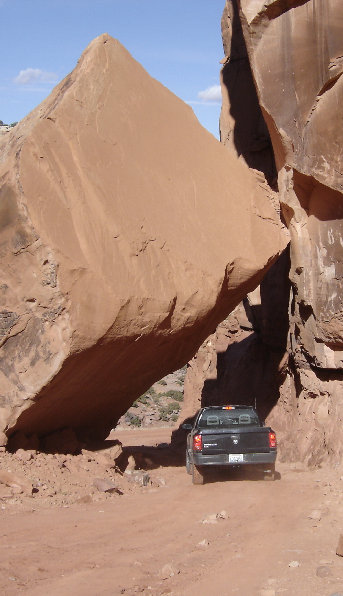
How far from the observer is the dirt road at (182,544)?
20.2 ft

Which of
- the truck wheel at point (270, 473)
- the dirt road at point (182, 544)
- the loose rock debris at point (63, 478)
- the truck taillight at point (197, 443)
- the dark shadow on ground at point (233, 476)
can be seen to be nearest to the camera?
the dirt road at point (182, 544)

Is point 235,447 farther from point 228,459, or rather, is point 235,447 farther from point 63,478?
point 63,478

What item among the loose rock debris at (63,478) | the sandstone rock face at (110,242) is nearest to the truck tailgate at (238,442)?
the loose rock debris at (63,478)

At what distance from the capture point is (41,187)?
10688 millimetres

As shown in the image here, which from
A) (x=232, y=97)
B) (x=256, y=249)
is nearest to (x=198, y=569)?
(x=256, y=249)

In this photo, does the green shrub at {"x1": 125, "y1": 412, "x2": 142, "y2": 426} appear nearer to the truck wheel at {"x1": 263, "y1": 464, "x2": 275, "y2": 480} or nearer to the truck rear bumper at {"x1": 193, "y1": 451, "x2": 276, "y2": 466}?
the truck wheel at {"x1": 263, "y1": 464, "x2": 275, "y2": 480}

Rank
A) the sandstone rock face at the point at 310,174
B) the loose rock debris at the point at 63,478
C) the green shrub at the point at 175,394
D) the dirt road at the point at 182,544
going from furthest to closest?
the green shrub at the point at 175,394 < the sandstone rock face at the point at 310,174 < the loose rock debris at the point at 63,478 < the dirt road at the point at 182,544

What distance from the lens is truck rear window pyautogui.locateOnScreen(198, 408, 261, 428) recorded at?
13.5 m

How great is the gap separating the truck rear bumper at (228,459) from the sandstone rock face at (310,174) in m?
1.49

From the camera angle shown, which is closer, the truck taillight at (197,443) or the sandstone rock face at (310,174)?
the truck taillight at (197,443)

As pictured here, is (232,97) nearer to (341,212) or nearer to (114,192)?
(341,212)

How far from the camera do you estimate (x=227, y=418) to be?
13.6 meters

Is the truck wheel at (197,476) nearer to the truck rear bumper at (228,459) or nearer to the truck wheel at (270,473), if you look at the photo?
the truck rear bumper at (228,459)

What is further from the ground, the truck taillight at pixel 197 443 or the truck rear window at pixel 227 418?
the truck rear window at pixel 227 418
